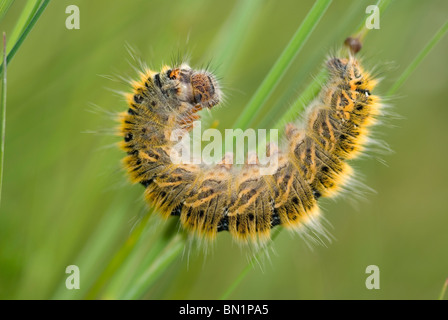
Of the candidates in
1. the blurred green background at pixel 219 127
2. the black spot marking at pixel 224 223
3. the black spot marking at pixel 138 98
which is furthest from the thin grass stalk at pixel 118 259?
the black spot marking at pixel 138 98

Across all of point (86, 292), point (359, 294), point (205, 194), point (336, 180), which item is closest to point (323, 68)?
point (336, 180)

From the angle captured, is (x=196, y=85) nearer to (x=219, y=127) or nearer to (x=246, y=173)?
(x=246, y=173)

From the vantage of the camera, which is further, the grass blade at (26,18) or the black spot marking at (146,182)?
the black spot marking at (146,182)

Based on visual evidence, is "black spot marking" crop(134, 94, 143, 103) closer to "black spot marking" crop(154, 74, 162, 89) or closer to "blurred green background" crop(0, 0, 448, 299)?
"black spot marking" crop(154, 74, 162, 89)

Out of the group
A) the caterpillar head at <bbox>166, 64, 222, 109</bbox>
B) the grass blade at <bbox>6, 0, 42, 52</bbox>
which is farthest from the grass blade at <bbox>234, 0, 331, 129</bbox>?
the grass blade at <bbox>6, 0, 42, 52</bbox>

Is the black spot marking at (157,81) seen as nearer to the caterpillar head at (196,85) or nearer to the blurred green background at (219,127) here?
the caterpillar head at (196,85)

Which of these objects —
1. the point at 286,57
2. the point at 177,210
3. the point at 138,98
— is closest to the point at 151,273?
the point at 177,210

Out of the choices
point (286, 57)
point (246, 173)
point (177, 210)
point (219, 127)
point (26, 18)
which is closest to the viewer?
point (26, 18)
